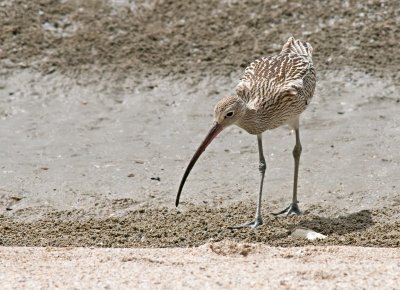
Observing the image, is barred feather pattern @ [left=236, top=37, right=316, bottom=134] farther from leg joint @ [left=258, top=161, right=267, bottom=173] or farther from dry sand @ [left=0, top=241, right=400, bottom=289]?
dry sand @ [left=0, top=241, right=400, bottom=289]

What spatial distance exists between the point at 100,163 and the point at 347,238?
3.55 metres

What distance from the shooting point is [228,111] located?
9227mm

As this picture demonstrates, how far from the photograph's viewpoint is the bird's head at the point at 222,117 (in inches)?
360

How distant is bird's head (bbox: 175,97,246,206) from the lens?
30.0 ft

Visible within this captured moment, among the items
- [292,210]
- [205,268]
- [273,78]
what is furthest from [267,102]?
[205,268]

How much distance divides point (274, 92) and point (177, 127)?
2.71 m

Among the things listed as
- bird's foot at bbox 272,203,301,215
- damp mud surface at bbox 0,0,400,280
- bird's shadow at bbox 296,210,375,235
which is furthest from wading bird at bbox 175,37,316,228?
damp mud surface at bbox 0,0,400,280

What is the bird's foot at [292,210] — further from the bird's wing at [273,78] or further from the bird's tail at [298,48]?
the bird's tail at [298,48]

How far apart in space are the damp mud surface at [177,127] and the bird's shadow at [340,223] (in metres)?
0.02

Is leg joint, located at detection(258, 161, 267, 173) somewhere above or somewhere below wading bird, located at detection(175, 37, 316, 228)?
below

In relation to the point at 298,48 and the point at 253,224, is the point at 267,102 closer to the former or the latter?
the point at 253,224

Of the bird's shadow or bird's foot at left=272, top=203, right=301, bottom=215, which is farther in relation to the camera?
bird's foot at left=272, top=203, right=301, bottom=215

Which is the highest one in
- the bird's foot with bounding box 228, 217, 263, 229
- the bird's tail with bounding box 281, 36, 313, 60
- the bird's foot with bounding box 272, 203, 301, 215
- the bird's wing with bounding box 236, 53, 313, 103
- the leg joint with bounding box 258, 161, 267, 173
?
the bird's wing with bounding box 236, 53, 313, 103

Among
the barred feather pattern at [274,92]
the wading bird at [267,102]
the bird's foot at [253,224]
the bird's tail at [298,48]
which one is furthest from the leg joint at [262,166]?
the bird's tail at [298,48]
